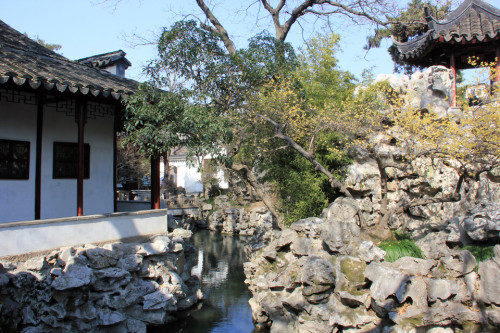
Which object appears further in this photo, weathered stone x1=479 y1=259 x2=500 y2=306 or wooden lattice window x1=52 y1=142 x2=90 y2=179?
wooden lattice window x1=52 y1=142 x2=90 y2=179

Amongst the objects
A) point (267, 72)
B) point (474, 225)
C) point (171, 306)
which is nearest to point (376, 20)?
point (267, 72)

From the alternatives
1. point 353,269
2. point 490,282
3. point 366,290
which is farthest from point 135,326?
point 490,282

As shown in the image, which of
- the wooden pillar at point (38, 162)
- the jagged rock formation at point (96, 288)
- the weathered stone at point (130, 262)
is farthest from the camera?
the wooden pillar at point (38, 162)

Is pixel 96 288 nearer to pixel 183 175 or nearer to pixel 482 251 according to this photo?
pixel 482 251

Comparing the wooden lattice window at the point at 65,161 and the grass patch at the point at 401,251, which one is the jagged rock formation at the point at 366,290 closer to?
the grass patch at the point at 401,251

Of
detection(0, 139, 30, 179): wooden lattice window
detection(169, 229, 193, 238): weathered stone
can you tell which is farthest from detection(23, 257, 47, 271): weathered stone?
detection(169, 229, 193, 238): weathered stone

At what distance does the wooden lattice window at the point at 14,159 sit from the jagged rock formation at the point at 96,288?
1.72m

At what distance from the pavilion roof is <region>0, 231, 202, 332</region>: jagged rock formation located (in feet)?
27.5

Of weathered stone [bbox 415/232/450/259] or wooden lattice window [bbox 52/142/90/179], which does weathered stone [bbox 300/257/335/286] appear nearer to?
weathered stone [bbox 415/232/450/259]

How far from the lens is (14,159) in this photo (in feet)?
23.2

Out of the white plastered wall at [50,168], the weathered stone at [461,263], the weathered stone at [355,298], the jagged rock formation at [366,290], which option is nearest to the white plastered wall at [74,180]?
the white plastered wall at [50,168]

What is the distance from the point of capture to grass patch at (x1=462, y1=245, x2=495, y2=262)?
249 inches

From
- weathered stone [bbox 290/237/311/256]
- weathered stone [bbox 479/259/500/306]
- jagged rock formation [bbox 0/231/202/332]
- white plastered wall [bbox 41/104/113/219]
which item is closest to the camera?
weathered stone [bbox 479/259/500/306]

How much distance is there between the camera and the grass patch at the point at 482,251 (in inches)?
249
